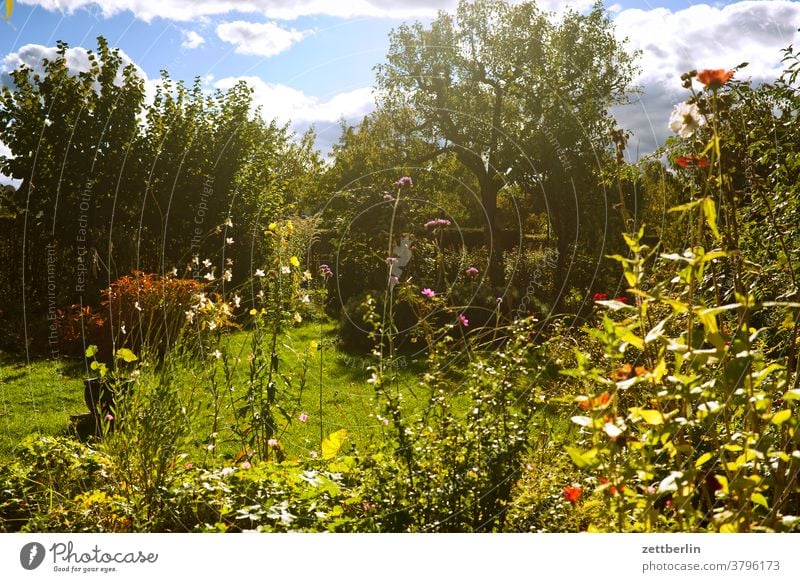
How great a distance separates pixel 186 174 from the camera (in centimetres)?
593

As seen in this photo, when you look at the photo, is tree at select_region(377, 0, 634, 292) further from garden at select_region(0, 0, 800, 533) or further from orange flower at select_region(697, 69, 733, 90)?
orange flower at select_region(697, 69, 733, 90)

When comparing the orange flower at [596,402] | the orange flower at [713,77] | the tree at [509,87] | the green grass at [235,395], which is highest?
the tree at [509,87]

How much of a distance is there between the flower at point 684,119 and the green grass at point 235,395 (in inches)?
84.2

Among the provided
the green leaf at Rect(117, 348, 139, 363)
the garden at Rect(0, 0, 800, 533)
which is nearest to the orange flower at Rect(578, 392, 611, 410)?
the garden at Rect(0, 0, 800, 533)

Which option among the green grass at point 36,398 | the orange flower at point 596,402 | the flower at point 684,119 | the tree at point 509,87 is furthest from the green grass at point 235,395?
the flower at point 684,119

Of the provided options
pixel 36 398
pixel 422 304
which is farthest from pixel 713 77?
pixel 36 398

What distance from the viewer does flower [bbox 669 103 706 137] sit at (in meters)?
2.28

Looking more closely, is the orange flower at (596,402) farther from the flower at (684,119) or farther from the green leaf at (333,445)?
the green leaf at (333,445)

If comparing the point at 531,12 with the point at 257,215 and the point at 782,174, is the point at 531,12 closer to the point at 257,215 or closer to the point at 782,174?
the point at 782,174

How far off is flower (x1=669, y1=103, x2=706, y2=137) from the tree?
7.18 feet

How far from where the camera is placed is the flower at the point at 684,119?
2283mm

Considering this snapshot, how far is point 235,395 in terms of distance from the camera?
5.20m

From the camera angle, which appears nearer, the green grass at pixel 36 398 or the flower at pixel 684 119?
the flower at pixel 684 119
